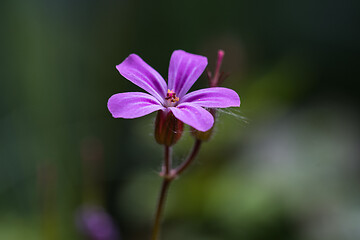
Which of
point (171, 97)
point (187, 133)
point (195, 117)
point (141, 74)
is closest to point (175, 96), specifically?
point (171, 97)

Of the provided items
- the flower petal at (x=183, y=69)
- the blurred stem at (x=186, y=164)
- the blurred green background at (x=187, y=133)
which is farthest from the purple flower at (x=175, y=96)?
the blurred green background at (x=187, y=133)

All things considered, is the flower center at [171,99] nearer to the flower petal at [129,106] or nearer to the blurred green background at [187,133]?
the flower petal at [129,106]

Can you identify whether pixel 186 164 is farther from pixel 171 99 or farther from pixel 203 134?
pixel 171 99

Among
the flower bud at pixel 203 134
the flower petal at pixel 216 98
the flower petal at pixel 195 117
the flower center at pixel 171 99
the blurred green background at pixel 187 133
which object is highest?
the flower petal at pixel 216 98

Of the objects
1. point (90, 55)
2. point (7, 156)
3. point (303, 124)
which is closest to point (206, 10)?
point (90, 55)

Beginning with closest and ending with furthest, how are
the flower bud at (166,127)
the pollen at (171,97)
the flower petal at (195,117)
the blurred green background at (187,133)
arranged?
the flower petal at (195,117), the flower bud at (166,127), the pollen at (171,97), the blurred green background at (187,133)
